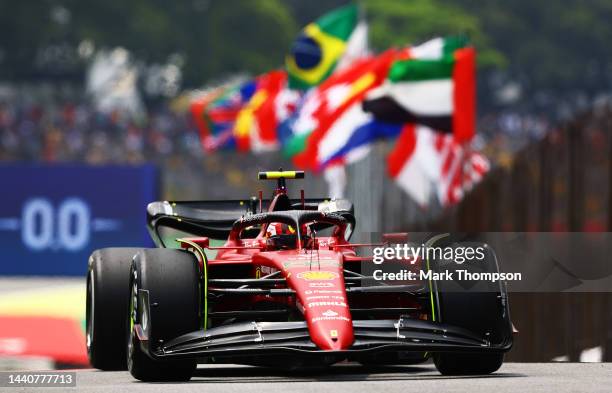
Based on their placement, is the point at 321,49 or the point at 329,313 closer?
the point at 329,313

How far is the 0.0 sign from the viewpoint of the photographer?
30562 mm

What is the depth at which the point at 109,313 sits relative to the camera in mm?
11062

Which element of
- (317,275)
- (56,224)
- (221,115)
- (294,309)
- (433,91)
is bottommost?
(56,224)

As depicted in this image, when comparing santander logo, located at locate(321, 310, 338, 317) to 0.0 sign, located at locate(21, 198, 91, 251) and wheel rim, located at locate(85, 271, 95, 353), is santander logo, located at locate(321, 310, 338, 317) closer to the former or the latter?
wheel rim, located at locate(85, 271, 95, 353)

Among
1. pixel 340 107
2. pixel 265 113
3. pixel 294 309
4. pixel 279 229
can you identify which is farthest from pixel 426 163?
pixel 294 309

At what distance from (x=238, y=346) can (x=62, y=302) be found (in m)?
11.8

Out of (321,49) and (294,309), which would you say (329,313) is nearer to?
(294,309)

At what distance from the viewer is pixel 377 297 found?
10195mm

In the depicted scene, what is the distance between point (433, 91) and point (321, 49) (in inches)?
348

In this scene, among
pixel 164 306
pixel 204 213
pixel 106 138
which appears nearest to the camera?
pixel 164 306

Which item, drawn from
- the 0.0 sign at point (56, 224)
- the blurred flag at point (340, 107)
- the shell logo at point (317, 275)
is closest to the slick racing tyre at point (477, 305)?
the shell logo at point (317, 275)

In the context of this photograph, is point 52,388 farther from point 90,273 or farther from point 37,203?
point 37,203

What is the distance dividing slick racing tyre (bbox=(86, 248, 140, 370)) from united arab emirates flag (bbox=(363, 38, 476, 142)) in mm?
13051

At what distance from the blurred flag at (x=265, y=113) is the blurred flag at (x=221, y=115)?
2.89ft
